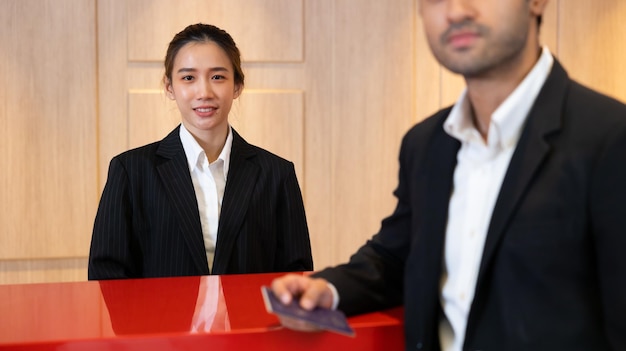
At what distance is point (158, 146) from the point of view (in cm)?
239

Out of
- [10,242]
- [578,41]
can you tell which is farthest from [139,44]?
[578,41]

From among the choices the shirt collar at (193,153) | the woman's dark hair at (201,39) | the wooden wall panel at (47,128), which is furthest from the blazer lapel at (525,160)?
the wooden wall panel at (47,128)

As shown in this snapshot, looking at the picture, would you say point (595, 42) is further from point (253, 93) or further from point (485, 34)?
point (485, 34)

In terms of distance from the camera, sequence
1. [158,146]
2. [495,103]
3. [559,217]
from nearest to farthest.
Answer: [559,217]
[495,103]
[158,146]

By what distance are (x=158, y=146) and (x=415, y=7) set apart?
1.86 m

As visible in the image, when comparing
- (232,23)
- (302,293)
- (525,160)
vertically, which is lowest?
(302,293)

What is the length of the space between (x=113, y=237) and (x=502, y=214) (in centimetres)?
133

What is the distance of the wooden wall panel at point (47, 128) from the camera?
347cm

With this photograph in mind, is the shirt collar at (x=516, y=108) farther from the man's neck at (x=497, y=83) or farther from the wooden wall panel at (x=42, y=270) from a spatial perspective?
the wooden wall panel at (x=42, y=270)

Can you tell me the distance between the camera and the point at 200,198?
2350mm

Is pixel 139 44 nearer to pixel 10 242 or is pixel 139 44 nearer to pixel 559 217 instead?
pixel 10 242

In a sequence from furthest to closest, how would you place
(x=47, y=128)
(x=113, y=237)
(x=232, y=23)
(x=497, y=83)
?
(x=232, y=23), (x=47, y=128), (x=113, y=237), (x=497, y=83)

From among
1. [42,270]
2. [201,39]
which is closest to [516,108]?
[201,39]

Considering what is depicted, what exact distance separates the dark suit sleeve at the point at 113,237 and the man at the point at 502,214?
0.94 m
